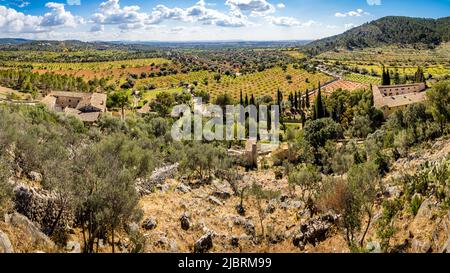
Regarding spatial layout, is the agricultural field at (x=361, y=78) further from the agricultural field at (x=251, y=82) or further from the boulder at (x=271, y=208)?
the boulder at (x=271, y=208)

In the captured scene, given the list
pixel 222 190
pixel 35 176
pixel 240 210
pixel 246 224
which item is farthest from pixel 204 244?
pixel 222 190

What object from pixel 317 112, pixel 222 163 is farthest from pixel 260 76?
pixel 222 163

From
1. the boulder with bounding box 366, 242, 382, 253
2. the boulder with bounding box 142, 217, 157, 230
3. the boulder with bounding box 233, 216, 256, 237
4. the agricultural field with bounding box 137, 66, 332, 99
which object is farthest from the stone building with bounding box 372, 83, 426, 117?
the boulder with bounding box 142, 217, 157, 230

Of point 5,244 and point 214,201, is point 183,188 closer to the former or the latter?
point 214,201

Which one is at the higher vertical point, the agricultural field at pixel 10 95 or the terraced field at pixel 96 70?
the terraced field at pixel 96 70

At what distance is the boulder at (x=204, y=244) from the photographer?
20.8 meters

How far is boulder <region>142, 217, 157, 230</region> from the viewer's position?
2141 centimetres

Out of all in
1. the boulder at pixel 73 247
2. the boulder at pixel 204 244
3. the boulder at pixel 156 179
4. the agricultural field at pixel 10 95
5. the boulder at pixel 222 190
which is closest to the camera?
the boulder at pixel 73 247

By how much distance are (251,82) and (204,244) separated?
114 m

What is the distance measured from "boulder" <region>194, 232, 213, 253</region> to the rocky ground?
6cm

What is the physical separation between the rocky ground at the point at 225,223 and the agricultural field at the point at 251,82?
262 ft

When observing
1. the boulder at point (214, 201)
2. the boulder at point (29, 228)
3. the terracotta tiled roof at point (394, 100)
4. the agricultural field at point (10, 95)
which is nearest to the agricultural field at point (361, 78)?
the terracotta tiled roof at point (394, 100)

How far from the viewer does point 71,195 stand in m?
16.5
